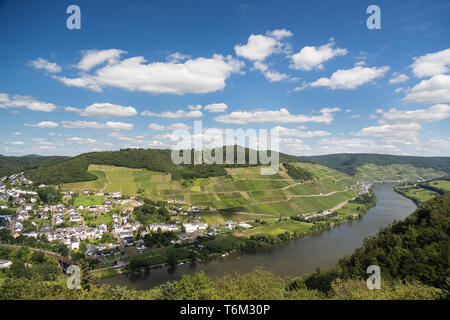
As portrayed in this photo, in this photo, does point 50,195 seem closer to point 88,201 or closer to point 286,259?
point 88,201

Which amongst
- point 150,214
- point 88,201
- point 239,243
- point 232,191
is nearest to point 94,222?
point 150,214

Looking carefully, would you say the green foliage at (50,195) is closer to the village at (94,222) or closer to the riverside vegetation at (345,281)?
the village at (94,222)

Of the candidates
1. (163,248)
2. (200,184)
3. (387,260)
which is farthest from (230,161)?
(387,260)

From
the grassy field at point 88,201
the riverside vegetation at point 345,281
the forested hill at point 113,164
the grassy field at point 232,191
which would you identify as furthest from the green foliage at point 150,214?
the riverside vegetation at point 345,281

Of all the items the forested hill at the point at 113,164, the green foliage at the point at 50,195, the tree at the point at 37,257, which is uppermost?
the forested hill at the point at 113,164

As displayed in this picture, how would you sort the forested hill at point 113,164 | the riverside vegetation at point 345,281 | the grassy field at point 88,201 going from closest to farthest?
the riverside vegetation at point 345,281
the grassy field at point 88,201
the forested hill at point 113,164
